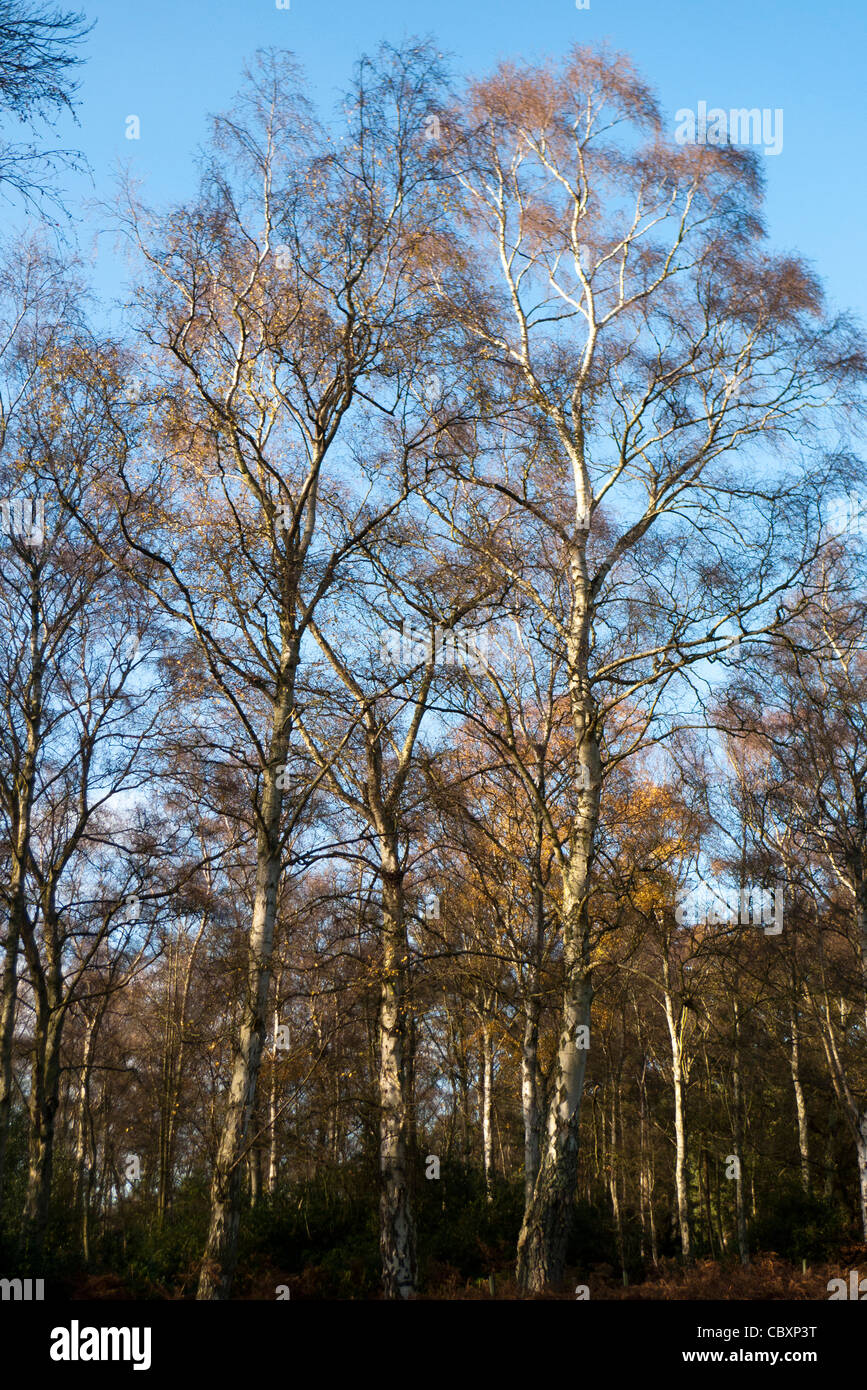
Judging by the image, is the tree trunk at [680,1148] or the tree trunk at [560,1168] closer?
the tree trunk at [560,1168]

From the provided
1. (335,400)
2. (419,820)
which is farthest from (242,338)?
(419,820)

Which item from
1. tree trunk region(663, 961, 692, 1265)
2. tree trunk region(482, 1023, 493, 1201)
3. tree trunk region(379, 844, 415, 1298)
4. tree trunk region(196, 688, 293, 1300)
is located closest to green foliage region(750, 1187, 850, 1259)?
tree trunk region(663, 961, 692, 1265)

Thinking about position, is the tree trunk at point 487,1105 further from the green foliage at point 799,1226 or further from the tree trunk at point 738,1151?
the green foliage at point 799,1226

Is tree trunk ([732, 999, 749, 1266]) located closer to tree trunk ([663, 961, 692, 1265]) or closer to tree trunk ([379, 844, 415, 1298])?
tree trunk ([663, 961, 692, 1265])

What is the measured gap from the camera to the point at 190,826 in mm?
18734

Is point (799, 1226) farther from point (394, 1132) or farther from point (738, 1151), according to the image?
point (394, 1132)

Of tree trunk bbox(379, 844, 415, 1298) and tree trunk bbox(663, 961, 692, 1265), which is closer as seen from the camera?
tree trunk bbox(379, 844, 415, 1298)

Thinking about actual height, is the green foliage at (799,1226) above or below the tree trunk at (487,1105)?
below

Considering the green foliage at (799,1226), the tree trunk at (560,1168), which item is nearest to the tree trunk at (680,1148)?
the green foliage at (799,1226)

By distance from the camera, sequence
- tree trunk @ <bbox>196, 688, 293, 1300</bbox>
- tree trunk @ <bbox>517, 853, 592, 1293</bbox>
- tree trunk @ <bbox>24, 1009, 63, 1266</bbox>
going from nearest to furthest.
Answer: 1. tree trunk @ <bbox>196, 688, 293, 1300</bbox>
2. tree trunk @ <bbox>517, 853, 592, 1293</bbox>
3. tree trunk @ <bbox>24, 1009, 63, 1266</bbox>
